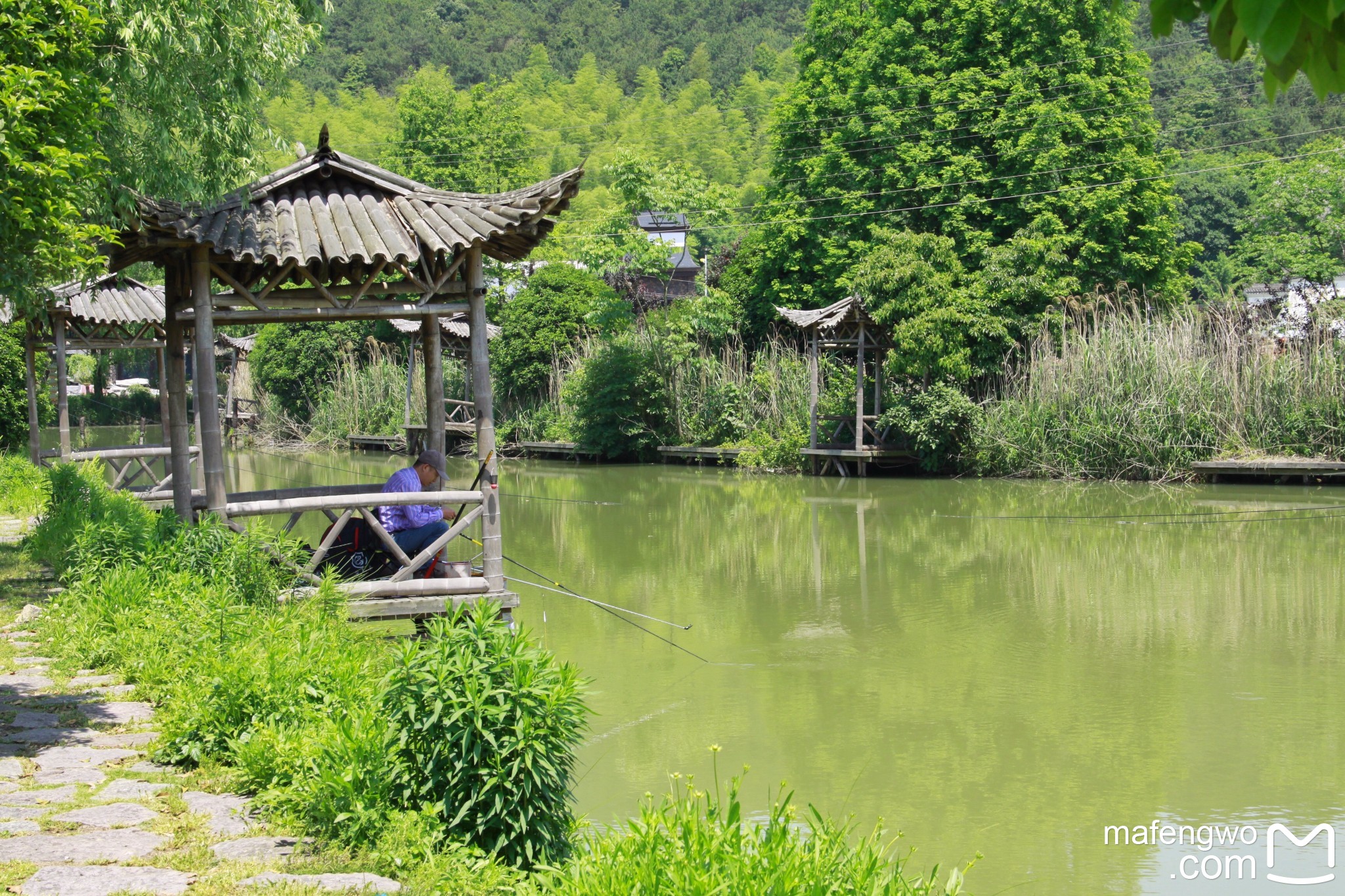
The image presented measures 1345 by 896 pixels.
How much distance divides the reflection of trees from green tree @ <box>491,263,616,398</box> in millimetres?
13775

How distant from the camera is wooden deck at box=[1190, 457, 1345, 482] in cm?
1825

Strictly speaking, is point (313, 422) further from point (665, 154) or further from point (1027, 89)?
point (665, 154)

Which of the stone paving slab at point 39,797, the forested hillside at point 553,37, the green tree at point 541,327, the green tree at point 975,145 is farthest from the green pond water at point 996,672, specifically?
the forested hillside at point 553,37

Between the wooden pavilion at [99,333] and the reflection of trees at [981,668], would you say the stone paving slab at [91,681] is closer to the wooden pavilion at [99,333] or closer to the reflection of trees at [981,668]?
the reflection of trees at [981,668]

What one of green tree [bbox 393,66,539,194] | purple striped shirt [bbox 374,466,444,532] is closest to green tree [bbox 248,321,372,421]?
green tree [bbox 393,66,539,194]

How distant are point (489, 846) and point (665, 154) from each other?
7328 cm

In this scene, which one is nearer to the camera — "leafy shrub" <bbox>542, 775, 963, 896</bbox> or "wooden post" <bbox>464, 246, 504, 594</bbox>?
"leafy shrub" <bbox>542, 775, 963, 896</bbox>

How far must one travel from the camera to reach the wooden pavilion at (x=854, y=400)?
21984mm

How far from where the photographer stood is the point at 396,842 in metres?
3.88

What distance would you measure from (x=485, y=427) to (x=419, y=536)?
93cm

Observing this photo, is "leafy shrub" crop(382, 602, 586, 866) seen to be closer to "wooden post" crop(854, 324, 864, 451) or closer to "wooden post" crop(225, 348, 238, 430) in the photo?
"wooden post" crop(854, 324, 864, 451)

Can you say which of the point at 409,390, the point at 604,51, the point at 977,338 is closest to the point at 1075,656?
the point at 977,338

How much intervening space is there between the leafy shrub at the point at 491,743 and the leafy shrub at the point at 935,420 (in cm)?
1755

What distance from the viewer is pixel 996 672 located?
8328mm
